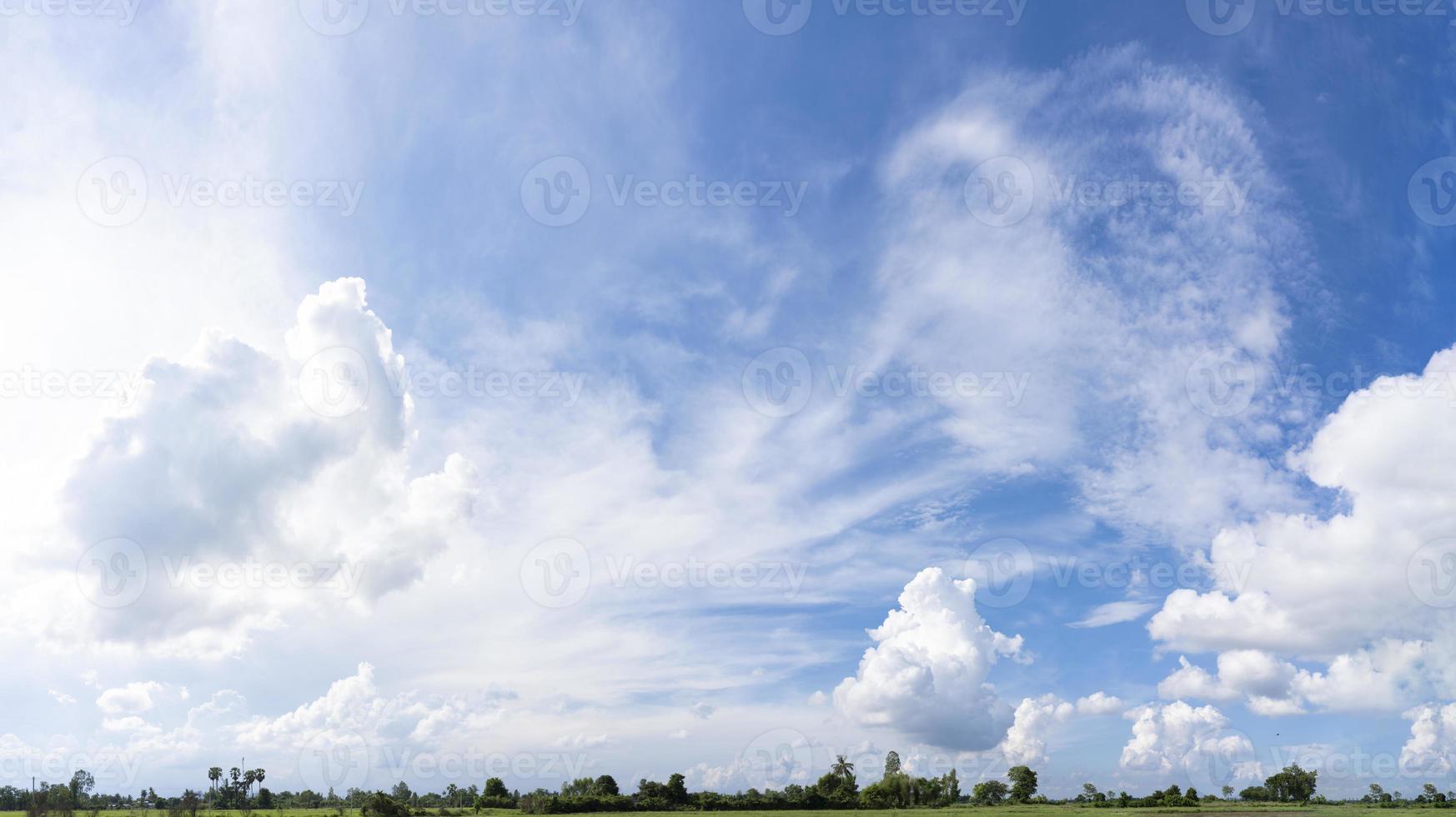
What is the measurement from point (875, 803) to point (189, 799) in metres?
136

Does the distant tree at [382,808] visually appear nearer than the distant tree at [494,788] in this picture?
Yes

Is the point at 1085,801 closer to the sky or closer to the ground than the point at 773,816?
closer to the ground

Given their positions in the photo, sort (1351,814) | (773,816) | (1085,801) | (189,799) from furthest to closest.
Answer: (1085,801), (189,799), (1351,814), (773,816)

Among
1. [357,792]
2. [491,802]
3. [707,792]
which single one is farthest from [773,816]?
[357,792]

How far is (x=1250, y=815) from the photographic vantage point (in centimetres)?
13375

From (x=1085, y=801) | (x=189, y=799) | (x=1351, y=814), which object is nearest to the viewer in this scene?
(x=1351, y=814)

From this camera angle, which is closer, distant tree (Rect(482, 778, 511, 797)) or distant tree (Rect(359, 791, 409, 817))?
distant tree (Rect(359, 791, 409, 817))

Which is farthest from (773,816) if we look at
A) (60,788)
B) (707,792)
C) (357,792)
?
(60,788)

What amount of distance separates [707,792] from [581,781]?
2699 cm

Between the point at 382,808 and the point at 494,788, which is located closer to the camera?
the point at 382,808

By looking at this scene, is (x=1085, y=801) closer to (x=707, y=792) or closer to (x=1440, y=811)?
(x=1440, y=811)

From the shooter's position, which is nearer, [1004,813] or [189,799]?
[1004,813]

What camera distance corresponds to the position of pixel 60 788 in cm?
17012

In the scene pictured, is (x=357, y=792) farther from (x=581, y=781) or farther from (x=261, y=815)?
(x=581, y=781)
